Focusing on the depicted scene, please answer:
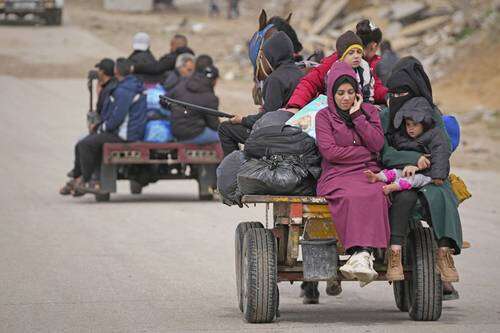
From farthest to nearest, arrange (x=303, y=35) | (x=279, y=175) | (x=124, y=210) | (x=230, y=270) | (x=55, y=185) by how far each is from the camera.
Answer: (x=303, y=35) → (x=55, y=185) → (x=124, y=210) → (x=230, y=270) → (x=279, y=175)

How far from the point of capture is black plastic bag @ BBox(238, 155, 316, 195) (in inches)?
358

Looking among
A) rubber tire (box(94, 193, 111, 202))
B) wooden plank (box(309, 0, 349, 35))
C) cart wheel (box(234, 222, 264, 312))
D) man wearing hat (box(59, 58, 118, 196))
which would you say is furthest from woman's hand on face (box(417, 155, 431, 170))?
wooden plank (box(309, 0, 349, 35))

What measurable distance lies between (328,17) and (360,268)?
1442 inches

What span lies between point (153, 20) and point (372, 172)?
1853 inches

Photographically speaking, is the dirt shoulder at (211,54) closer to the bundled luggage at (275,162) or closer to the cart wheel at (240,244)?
the cart wheel at (240,244)

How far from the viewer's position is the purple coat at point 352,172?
348 inches

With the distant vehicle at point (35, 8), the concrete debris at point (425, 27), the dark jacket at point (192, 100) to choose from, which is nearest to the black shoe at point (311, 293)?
the dark jacket at point (192, 100)

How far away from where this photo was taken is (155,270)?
12.3m

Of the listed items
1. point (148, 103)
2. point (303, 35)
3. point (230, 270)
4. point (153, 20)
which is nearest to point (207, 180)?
point (148, 103)

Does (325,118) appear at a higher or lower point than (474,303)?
higher

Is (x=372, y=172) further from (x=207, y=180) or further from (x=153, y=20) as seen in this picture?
(x=153, y=20)

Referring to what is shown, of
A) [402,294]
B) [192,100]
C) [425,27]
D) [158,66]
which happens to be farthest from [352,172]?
[425,27]

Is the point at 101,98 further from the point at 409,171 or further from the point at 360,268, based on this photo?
the point at 360,268

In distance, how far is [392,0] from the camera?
147 feet
